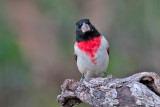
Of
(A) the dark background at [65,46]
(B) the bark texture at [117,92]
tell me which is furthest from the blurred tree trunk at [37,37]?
(B) the bark texture at [117,92]

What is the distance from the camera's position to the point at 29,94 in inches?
449

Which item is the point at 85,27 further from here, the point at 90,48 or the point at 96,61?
the point at 96,61

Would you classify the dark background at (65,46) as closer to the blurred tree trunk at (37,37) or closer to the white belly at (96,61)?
the blurred tree trunk at (37,37)

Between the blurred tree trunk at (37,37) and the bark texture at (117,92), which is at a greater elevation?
the blurred tree trunk at (37,37)

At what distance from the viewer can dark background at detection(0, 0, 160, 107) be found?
1054cm

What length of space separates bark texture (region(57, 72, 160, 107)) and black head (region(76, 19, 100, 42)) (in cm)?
115

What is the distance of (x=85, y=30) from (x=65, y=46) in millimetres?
5191

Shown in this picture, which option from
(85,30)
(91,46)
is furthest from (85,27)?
(91,46)

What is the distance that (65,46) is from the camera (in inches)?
452

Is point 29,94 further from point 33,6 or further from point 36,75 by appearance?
point 33,6

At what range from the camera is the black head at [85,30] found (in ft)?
20.8

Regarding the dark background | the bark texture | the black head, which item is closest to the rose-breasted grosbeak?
the black head

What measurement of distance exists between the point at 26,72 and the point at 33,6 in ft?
10.9

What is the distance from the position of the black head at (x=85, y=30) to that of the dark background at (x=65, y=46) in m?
3.46
